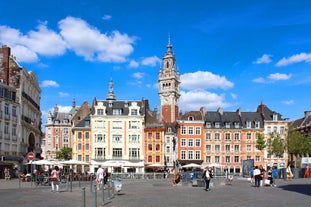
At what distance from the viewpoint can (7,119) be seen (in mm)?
55281

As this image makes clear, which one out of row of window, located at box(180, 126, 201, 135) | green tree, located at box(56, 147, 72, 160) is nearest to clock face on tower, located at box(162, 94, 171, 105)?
green tree, located at box(56, 147, 72, 160)

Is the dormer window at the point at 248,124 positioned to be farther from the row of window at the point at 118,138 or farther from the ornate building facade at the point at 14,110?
the ornate building facade at the point at 14,110

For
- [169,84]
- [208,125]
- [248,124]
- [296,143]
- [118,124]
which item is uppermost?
[169,84]

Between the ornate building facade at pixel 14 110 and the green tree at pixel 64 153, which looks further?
the green tree at pixel 64 153

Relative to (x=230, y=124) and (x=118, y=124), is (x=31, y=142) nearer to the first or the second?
(x=118, y=124)

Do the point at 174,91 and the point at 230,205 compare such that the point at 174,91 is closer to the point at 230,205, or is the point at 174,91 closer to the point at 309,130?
the point at 309,130

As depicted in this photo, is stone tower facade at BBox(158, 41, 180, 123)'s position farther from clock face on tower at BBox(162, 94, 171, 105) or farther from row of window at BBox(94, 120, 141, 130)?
row of window at BBox(94, 120, 141, 130)

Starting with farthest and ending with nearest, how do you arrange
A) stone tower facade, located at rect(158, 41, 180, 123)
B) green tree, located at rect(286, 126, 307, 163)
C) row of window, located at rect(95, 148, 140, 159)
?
stone tower facade, located at rect(158, 41, 180, 123) < row of window, located at rect(95, 148, 140, 159) < green tree, located at rect(286, 126, 307, 163)

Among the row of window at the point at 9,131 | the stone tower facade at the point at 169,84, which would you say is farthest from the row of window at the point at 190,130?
the stone tower facade at the point at 169,84

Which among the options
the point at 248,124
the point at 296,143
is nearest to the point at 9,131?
the point at 296,143

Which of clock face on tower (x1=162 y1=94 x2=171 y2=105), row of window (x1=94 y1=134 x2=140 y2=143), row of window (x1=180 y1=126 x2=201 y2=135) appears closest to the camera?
row of window (x1=94 y1=134 x2=140 y2=143)

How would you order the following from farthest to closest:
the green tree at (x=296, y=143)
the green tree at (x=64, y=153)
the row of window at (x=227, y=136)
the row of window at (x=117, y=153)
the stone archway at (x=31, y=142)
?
the green tree at (x=64, y=153) < the row of window at (x=227, y=136) < the row of window at (x=117, y=153) < the green tree at (x=296, y=143) < the stone archway at (x=31, y=142)

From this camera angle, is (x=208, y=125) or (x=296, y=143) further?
(x=208, y=125)

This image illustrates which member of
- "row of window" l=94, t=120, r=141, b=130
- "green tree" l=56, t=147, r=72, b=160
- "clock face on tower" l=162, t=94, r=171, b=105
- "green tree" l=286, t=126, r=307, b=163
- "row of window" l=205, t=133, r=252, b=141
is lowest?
"green tree" l=56, t=147, r=72, b=160
